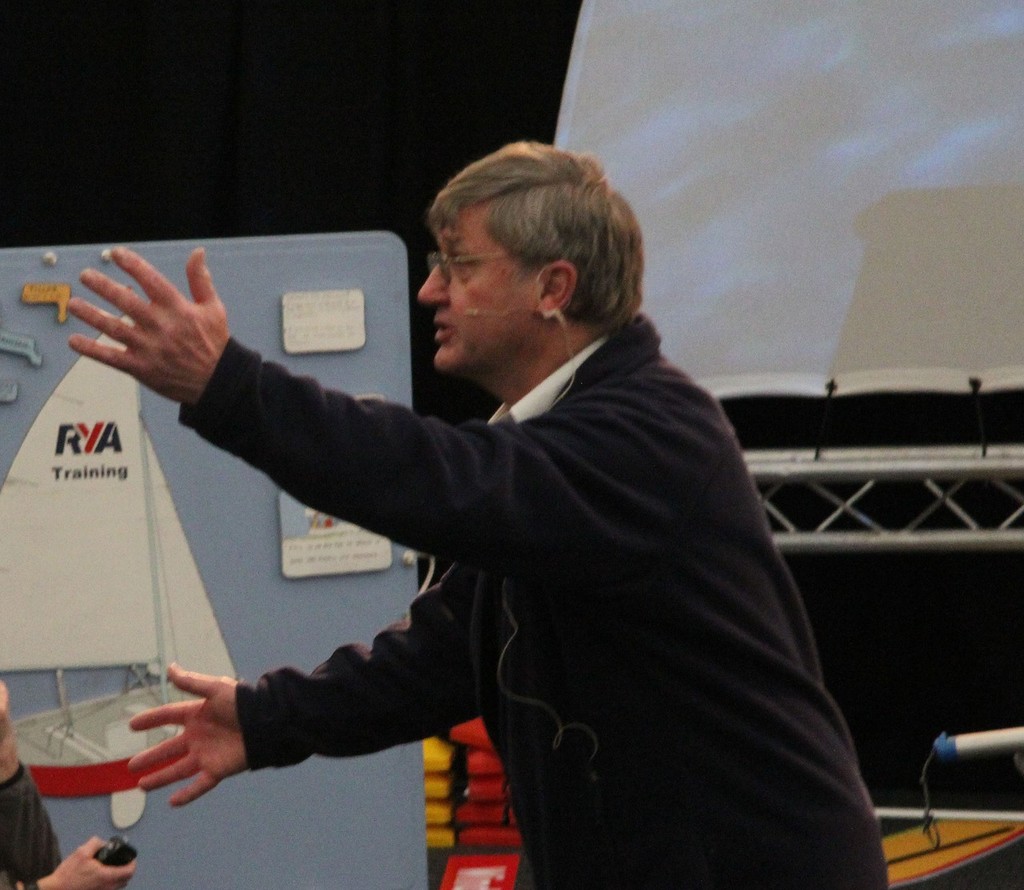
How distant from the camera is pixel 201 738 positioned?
5.92 feet

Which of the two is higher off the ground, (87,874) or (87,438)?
(87,438)

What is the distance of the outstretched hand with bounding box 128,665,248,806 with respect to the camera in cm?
178

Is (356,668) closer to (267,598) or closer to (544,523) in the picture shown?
(544,523)

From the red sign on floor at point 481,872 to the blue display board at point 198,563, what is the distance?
61cm

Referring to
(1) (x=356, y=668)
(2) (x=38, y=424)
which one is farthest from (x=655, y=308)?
(1) (x=356, y=668)

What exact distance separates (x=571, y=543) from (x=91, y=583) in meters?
1.81

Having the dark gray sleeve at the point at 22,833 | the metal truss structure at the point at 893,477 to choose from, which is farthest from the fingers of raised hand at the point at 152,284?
the metal truss structure at the point at 893,477

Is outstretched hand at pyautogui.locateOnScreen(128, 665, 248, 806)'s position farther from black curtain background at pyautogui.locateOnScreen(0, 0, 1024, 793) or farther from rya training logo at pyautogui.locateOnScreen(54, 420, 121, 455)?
black curtain background at pyautogui.locateOnScreen(0, 0, 1024, 793)

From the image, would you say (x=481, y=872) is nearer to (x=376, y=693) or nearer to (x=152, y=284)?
(x=376, y=693)

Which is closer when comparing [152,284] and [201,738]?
[152,284]

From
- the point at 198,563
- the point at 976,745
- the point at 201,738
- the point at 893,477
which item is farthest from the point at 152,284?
the point at 893,477

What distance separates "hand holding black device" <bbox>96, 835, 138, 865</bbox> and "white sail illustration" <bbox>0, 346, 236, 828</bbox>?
1054mm

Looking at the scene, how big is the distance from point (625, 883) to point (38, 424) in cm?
184

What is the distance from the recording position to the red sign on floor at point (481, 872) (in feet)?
11.8
